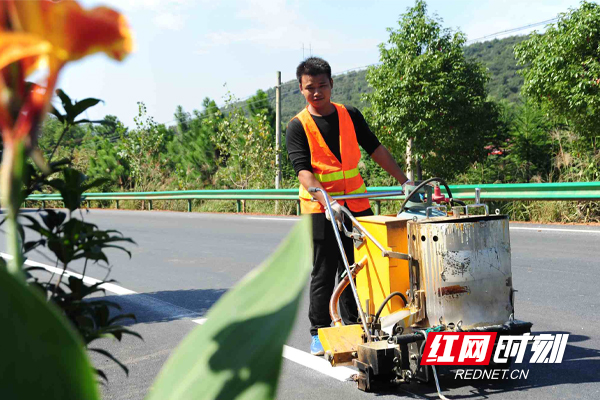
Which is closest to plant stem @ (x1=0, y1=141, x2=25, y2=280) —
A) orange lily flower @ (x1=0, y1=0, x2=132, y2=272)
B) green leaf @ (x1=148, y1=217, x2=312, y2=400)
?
orange lily flower @ (x1=0, y1=0, x2=132, y2=272)

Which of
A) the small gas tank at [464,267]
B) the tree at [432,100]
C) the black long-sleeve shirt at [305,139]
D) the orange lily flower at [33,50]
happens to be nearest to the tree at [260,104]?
the tree at [432,100]

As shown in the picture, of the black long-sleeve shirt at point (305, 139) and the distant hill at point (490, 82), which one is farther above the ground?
the distant hill at point (490, 82)

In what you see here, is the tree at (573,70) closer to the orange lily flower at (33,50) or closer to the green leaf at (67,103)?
the green leaf at (67,103)

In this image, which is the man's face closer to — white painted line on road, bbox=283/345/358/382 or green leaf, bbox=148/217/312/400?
white painted line on road, bbox=283/345/358/382

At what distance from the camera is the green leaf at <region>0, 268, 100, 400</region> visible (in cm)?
27

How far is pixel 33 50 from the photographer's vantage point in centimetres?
32

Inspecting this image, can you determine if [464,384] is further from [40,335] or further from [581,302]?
[40,335]

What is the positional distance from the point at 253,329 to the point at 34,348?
0.12 m

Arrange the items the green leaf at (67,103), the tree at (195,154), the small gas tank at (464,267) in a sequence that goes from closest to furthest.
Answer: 1. the green leaf at (67,103)
2. the small gas tank at (464,267)
3. the tree at (195,154)

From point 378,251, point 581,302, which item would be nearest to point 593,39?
point 581,302

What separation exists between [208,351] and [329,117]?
3823 millimetres

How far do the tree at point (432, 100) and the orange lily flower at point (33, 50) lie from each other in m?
18.5

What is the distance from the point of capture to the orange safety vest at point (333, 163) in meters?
4.00

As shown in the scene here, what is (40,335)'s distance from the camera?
11.1 inches
